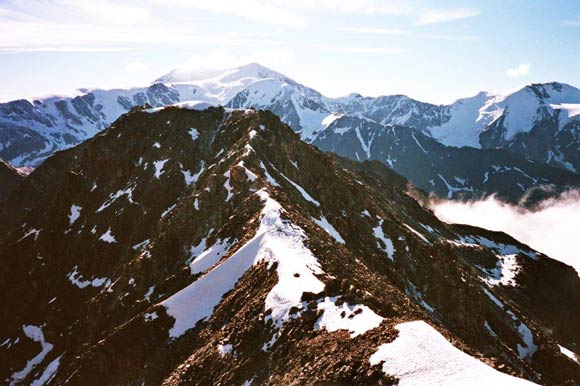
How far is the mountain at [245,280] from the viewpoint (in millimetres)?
26922

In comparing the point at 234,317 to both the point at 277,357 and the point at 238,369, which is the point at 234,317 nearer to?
the point at 238,369

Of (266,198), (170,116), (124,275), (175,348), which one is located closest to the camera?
(175,348)

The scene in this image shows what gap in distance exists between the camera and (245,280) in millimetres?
39688

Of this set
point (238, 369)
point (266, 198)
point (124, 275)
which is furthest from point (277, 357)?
point (124, 275)

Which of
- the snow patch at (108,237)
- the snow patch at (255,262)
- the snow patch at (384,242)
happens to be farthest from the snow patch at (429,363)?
the snow patch at (108,237)

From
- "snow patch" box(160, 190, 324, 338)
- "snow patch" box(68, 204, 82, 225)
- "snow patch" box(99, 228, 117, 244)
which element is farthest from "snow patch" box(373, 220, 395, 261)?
"snow patch" box(68, 204, 82, 225)

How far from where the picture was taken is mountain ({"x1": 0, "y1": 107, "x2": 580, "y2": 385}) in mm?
26922

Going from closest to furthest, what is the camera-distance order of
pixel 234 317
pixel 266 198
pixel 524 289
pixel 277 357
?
1. pixel 277 357
2. pixel 234 317
3. pixel 266 198
4. pixel 524 289

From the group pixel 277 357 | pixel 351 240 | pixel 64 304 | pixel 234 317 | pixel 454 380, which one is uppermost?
pixel 454 380

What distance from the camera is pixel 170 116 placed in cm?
11425

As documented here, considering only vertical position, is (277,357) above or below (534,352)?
above

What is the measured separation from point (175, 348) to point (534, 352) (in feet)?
230

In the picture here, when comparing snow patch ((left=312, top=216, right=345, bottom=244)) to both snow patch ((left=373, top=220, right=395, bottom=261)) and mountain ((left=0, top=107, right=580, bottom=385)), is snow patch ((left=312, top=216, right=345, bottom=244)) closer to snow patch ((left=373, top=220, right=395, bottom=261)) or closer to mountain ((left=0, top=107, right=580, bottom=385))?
mountain ((left=0, top=107, right=580, bottom=385))

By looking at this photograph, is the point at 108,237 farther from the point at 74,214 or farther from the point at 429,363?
the point at 429,363
